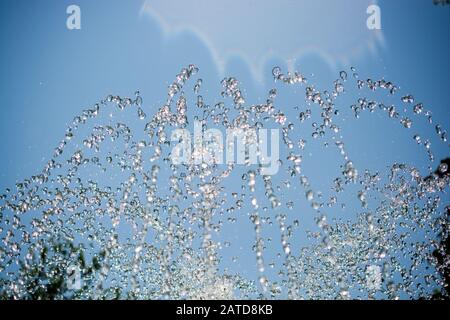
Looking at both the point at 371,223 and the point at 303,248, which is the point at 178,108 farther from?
the point at 371,223

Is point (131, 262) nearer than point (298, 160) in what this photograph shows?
No

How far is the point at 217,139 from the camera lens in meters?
7.11

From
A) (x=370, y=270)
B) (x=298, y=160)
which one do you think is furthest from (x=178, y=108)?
(x=370, y=270)

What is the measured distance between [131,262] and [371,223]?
411 centimetres

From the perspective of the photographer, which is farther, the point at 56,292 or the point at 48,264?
the point at 48,264

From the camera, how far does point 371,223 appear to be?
300 inches
